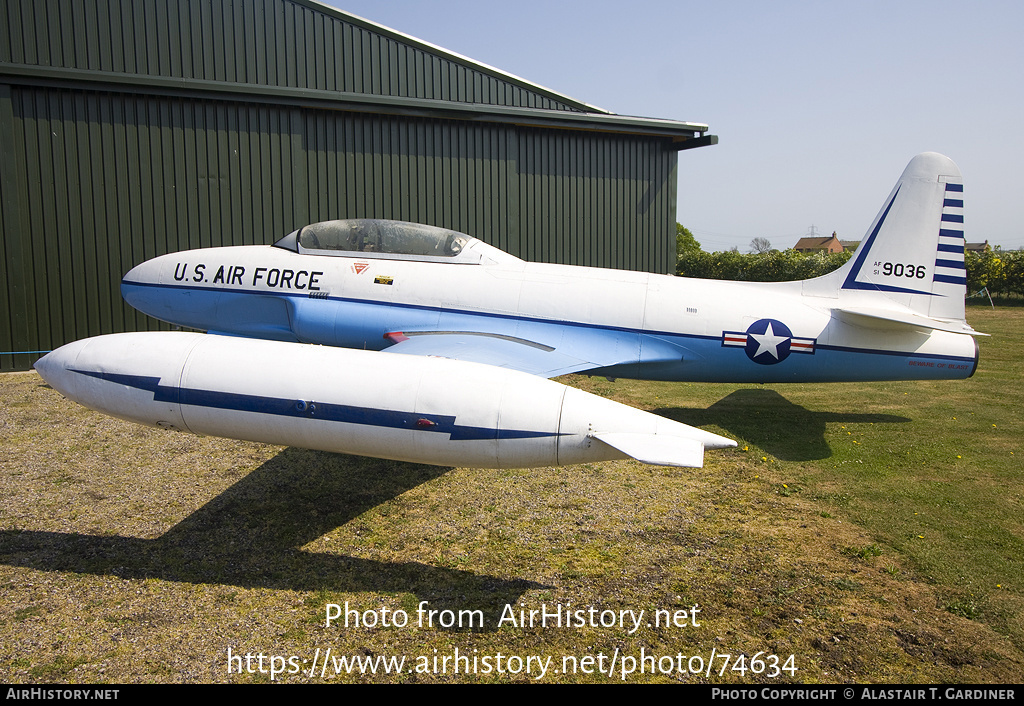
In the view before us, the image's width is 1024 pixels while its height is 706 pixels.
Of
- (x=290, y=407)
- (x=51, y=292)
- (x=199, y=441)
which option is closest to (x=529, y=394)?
(x=290, y=407)

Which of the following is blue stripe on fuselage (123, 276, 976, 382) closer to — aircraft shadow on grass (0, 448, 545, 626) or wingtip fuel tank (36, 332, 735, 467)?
aircraft shadow on grass (0, 448, 545, 626)

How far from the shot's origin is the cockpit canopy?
841 cm

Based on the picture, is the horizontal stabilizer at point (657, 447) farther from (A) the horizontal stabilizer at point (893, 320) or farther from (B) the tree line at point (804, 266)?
(B) the tree line at point (804, 266)

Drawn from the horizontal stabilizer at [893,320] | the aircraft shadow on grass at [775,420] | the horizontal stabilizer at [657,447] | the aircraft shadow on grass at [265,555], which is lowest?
the aircraft shadow on grass at [265,555]

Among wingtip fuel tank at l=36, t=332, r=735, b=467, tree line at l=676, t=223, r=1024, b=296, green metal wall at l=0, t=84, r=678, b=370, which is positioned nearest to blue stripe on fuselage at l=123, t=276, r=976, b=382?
wingtip fuel tank at l=36, t=332, r=735, b=467

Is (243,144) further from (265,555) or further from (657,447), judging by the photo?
(657,447)

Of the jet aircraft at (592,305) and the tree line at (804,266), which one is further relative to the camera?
the tree line at (804,266)

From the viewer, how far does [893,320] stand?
7777mm

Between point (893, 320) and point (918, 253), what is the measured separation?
52.6 inches

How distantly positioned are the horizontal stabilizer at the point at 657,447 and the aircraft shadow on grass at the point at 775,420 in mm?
3981

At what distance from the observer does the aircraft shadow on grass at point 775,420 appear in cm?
823

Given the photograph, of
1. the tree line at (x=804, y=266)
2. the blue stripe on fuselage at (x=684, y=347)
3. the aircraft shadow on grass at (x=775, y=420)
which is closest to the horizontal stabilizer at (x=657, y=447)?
the blue stripe on fuselage at (x=684, y=347)

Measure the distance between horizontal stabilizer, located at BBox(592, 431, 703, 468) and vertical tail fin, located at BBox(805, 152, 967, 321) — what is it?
507 cm

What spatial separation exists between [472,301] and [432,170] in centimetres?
723
